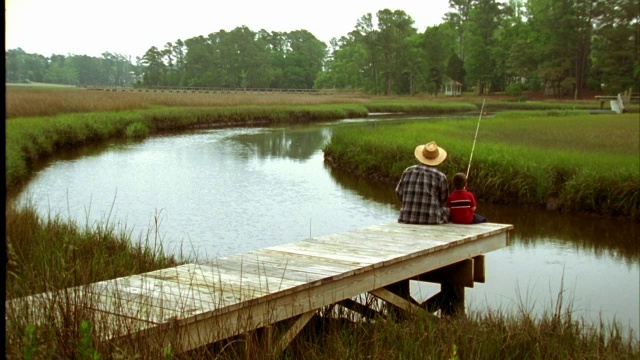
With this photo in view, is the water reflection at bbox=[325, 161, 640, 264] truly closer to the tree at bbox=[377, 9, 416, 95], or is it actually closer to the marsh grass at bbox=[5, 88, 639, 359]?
the marsh grass at bbox=[5, 88, 639, 359]

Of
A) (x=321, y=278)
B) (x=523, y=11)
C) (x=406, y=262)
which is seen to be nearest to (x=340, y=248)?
(x=406, y=262)

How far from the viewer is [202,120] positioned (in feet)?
138

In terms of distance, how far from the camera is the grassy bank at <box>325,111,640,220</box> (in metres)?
15.2

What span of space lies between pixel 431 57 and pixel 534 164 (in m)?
78.2

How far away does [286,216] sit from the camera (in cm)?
1470

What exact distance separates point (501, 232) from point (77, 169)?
1521 centimetres

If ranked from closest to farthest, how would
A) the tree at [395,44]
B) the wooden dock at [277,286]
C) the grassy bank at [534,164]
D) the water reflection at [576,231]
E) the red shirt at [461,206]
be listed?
the wooden dock at [277,286] → the red shirt at [461,206] → the water reflection at [576,231] → the grassy bank at [534,164] → the tree at [395,44]

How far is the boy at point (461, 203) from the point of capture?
29.0ft

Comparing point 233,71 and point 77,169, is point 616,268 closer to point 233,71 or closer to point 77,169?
point 77,169

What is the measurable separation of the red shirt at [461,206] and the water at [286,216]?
0.93 meters

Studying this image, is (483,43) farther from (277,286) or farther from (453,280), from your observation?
(277,286)

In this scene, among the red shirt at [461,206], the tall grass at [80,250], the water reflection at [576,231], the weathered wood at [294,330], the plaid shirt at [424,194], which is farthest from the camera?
the water reflection at [576,231]

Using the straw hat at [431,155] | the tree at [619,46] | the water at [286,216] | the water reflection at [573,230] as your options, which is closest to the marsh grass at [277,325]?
the water at [286,216]

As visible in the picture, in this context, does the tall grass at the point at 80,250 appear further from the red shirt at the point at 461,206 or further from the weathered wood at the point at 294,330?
the red shirt at the point at 461,206
